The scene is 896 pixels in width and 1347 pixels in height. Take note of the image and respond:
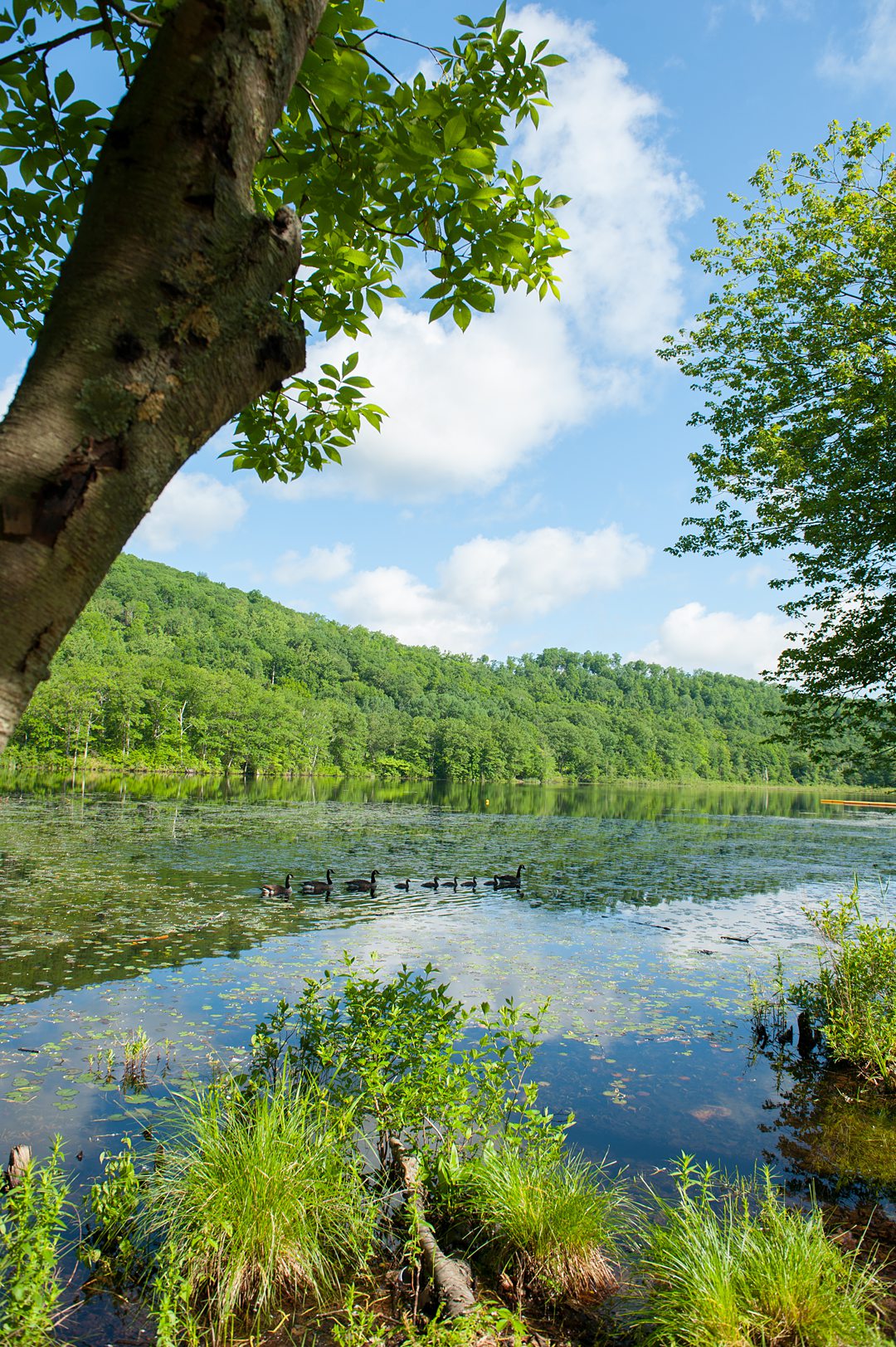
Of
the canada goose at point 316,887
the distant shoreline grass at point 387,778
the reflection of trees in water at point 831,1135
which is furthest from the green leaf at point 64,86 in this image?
the distant shoreline grass at point 387,778

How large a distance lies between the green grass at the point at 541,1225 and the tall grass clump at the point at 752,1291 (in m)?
0.34

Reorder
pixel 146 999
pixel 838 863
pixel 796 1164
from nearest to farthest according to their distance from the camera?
pixel 796 1164 → pixel 146 999 → pixel 838 863

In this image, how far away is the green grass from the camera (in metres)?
4.10

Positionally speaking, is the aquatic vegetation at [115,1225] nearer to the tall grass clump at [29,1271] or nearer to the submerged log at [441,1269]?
the tall grass clump at [29,1271]

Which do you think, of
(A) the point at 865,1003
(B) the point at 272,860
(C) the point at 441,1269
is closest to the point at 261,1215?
(C) the point at 441,1269

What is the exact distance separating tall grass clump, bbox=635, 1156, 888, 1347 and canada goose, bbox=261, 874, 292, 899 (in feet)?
42.7

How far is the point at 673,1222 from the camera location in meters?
4.13

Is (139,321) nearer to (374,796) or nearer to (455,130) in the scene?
(455,130)

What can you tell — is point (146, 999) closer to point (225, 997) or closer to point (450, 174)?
point (225, 997)

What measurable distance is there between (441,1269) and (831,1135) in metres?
4.51

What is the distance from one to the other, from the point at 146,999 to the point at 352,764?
267 ft

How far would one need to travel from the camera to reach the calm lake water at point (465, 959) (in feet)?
21.5

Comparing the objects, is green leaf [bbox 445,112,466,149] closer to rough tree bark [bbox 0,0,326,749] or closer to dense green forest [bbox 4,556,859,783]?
rough tree bark [bbox 0,0,326,749]

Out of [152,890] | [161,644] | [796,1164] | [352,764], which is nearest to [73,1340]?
[796,1164]
